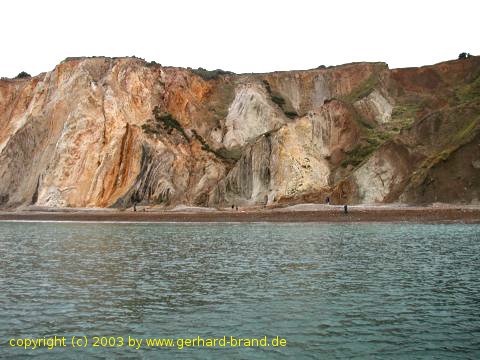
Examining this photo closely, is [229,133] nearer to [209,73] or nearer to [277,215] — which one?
[209,73]

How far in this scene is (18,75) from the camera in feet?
335

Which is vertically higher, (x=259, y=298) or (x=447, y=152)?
(x=447, y=152)

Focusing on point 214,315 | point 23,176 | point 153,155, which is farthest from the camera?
point 23,176

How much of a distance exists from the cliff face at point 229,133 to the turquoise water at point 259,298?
110 ft

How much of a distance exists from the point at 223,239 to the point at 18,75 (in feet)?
263

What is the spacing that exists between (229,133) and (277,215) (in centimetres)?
2823

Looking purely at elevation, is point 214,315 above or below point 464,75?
below

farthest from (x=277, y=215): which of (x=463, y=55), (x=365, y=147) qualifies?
(x=463, y=55)

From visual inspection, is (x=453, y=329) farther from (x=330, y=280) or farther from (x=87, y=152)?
(x=87, y=152)

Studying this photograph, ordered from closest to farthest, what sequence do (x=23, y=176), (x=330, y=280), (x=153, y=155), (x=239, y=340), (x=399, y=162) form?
(x=239, y=340) < (x=330, y=280) < (x=399, y=162) < (x=153, y=155) < (x=23, y=176)

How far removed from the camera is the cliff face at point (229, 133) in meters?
62.2

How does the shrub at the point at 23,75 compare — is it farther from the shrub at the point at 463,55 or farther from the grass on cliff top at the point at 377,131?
the shrub at the point at 463,55

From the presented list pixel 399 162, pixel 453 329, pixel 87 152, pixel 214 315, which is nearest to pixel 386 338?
pixel 453 329

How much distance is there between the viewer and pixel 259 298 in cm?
1603
